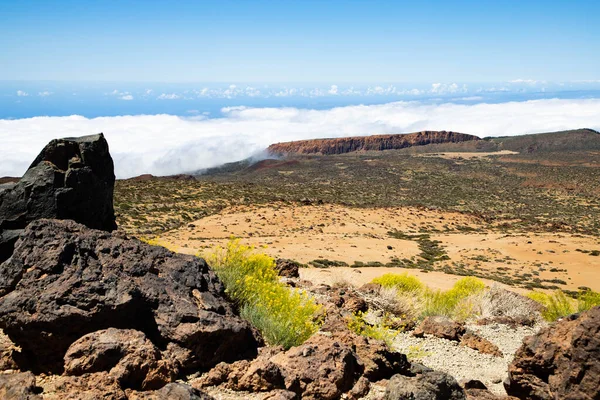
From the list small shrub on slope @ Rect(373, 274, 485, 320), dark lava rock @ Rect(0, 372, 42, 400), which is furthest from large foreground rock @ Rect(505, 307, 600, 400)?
dark lava rock @ Rect(0, 372, 42, 400)

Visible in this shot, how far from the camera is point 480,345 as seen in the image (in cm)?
727

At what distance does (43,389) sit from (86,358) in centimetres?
37

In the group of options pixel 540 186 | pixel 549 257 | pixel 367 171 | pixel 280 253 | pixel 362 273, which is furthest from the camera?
pixel 367 171

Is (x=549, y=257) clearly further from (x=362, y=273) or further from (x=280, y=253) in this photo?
(x=280, y=253)

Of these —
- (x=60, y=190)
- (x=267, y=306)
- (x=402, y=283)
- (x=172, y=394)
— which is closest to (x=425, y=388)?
(x=172, y=394)

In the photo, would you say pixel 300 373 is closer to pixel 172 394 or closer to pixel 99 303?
pixel 172 394

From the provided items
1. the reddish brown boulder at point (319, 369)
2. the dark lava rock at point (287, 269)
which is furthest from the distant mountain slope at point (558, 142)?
the reddish brown boulder at point (319, 369)

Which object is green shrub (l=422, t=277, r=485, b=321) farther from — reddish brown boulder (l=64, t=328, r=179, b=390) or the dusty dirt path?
reddish brown boulder (l=64, t=328, r=179, b=390)

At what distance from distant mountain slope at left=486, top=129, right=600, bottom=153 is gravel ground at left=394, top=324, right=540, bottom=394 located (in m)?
121

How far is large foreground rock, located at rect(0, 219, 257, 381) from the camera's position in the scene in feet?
12.8

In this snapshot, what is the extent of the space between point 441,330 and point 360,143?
475 feet

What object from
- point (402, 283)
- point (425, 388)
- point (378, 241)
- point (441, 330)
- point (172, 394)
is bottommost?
point (378, 241)

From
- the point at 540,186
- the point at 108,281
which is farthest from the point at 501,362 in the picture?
the point at 540,186

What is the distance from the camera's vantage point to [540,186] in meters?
65.8
